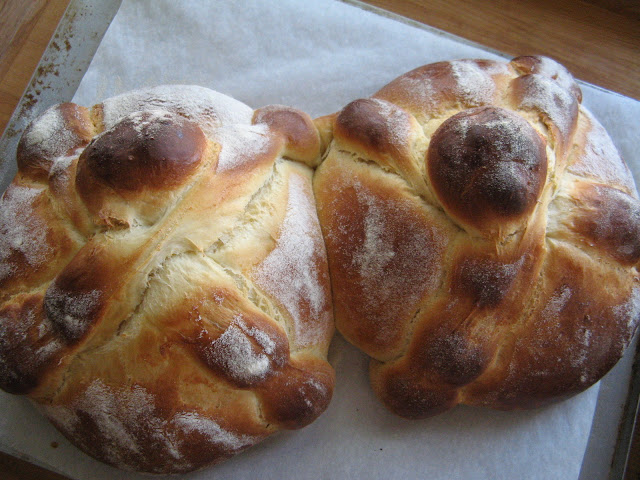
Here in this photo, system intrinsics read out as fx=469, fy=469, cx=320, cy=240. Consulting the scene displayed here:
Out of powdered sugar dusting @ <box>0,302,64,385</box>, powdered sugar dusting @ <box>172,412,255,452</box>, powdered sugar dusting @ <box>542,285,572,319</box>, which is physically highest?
powdered sugar dusting @ <box>542,285,572,319</box>

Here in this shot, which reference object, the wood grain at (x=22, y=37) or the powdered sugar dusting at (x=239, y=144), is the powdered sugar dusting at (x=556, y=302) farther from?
the wood grain at (x=22, y=37)

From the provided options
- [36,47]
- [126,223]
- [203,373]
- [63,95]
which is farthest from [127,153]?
[36,47]

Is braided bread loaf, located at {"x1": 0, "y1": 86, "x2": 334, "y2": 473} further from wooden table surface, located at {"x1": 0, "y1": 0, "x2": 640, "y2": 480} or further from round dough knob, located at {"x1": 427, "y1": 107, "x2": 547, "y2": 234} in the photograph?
wooden table surface, located at {"x1": 0, "y1": 0, "x2": 640, "y2": 480}

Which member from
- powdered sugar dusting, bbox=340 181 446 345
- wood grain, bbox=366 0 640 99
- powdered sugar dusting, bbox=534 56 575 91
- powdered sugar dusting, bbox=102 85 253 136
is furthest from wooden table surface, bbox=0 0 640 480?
powdered sugar dusting, bbox=340 181 446 345

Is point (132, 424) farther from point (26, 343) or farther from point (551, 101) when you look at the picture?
point (551, 101)

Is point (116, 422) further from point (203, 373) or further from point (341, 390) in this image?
point (341, 390)

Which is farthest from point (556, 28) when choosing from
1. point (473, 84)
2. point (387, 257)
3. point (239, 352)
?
point (239, 352)
